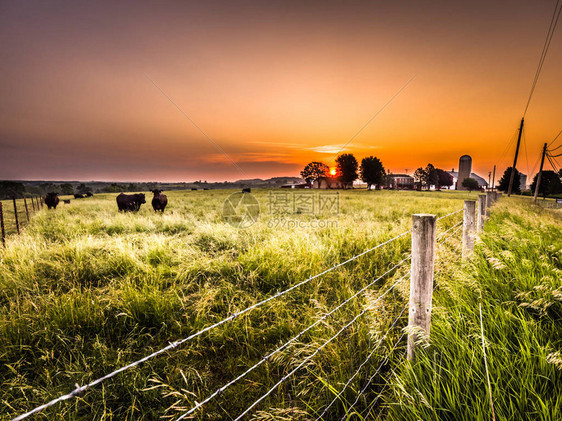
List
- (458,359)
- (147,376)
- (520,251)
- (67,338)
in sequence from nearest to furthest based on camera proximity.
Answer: (458,359)
(147,376)
(67,338)
(520,251)

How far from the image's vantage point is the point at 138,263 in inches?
183

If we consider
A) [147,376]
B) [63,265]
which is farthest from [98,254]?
[147,376]

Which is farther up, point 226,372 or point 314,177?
point 314,177

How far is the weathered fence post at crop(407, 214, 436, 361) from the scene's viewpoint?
200cm

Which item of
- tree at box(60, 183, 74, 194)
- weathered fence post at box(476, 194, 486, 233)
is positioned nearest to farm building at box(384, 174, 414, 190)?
weathered fence post at box(476, 194, 486, 233)

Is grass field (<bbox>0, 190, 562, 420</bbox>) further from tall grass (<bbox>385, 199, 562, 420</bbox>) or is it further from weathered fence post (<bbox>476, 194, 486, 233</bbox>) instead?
weathered fence post (<bbox>476, 194, 486, 233</bbox>)

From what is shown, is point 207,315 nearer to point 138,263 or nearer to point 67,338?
point 67,338

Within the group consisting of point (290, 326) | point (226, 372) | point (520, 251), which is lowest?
point (226, 372)

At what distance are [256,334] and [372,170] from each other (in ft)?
253

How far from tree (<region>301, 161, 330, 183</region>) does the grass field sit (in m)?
79.0

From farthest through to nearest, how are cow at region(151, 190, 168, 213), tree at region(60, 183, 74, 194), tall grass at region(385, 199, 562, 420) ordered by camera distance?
1. tree at region(60, 183, 74, 194)
2. cow at region(151, 190, 168, 213)
3. tall grass at region(385, 199, 562, 420)

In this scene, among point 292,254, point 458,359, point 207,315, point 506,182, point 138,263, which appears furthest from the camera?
point 506,182

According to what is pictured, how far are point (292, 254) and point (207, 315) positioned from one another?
218cm

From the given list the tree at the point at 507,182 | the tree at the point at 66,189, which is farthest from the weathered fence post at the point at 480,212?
the tree at the point at 66,189
